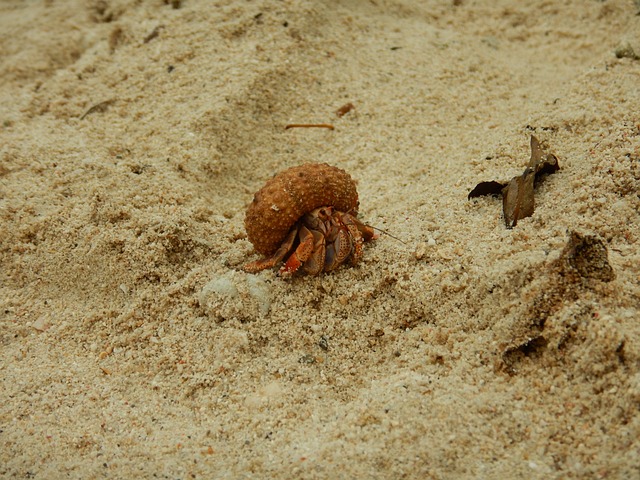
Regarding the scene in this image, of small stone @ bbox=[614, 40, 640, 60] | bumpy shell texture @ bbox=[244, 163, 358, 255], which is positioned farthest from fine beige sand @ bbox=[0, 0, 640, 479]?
bumpy shell texture @ bbox=[244, 163, 358, 255]

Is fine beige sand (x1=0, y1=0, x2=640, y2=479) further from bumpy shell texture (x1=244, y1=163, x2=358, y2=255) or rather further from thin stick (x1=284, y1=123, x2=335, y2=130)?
bumpy shell texture (x1=244, y1=163, x2=358, y2=255)

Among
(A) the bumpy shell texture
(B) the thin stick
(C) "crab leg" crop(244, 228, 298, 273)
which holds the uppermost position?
(A) the bumpy shell texture

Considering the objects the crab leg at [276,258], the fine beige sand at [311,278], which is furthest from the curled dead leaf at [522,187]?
the crab leg at [276,258]

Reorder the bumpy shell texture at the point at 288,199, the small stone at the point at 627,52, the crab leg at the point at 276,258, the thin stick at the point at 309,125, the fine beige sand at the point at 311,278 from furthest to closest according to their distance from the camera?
the thin stick at the point at 309,125, the small stone at the point at 627,52, the crab leg at the point at 276,258, the bumpy shell texture at the point at 288,199, the fine beige sand at the point at 311,278

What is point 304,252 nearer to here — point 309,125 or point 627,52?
point 309,125

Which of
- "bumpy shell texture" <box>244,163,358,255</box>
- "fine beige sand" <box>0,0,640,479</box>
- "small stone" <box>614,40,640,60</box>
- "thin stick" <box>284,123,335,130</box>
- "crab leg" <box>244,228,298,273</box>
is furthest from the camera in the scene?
"thin stick" <box>284,123,335,130</box>

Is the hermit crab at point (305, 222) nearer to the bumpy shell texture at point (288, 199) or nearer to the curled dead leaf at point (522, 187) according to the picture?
the bumpy shell texture at point (288, 199)

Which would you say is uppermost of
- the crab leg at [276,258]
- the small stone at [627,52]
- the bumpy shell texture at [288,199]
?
the small stone at [627,52]
